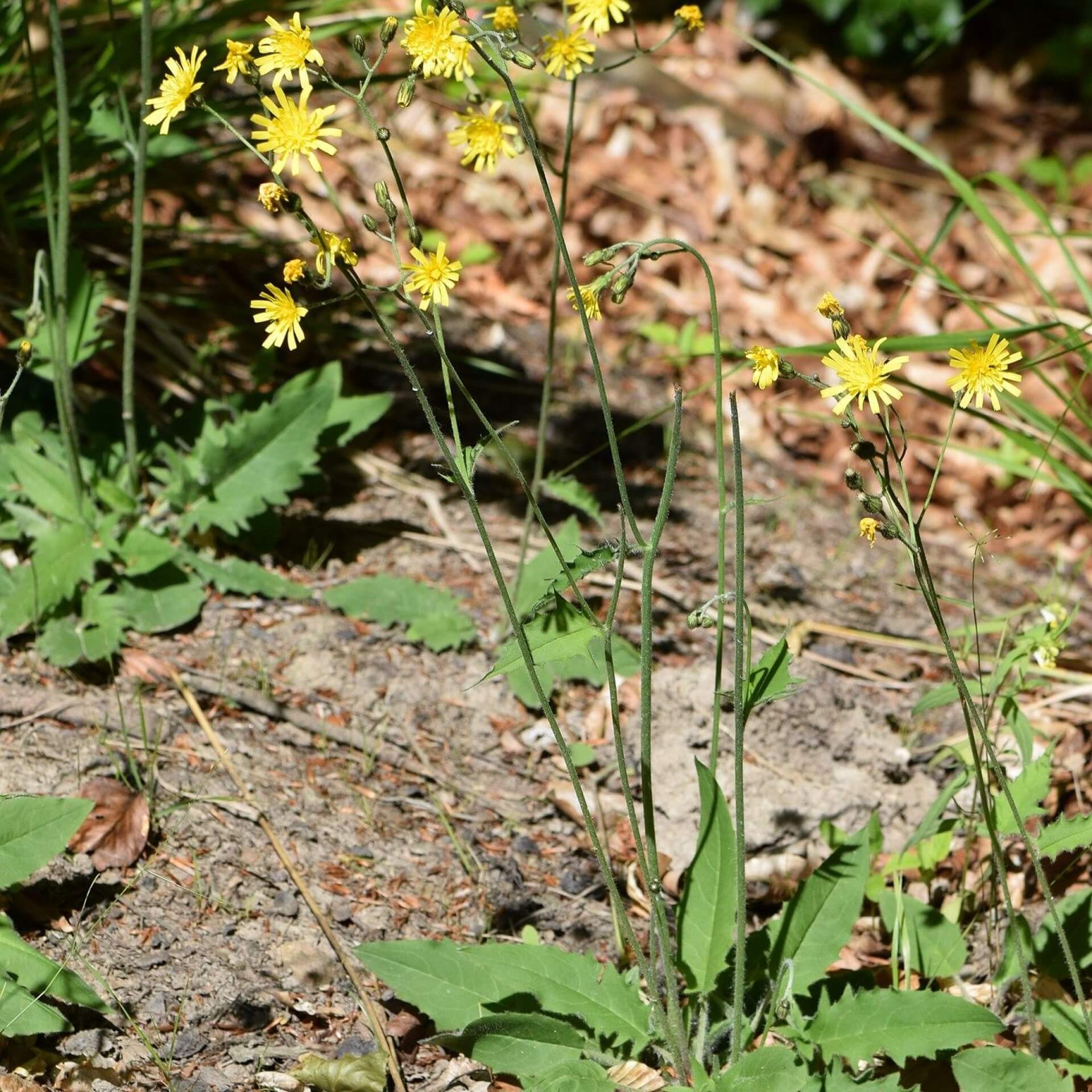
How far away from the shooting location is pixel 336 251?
1448 millimetres

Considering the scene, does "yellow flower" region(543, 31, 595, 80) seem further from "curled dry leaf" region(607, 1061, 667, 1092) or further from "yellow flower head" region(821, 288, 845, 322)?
"curled dry leaf" region(607, 1061, 667, 1092)

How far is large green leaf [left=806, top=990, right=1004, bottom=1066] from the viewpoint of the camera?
1.66 meters

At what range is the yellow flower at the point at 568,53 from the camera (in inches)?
76.6

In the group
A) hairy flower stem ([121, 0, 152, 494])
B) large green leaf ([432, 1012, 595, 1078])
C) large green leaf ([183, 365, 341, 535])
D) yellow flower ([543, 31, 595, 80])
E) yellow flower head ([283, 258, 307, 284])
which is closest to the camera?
yellow flower head ([283, 258, 307, 284])

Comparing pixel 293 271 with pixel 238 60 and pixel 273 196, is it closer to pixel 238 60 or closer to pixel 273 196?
pixel 273 196

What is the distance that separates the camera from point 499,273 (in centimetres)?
451

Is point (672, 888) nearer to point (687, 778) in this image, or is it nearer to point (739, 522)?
point (687, 778)

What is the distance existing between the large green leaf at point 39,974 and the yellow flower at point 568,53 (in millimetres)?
1502

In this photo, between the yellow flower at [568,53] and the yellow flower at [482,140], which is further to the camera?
the yellow flower at [568,53]

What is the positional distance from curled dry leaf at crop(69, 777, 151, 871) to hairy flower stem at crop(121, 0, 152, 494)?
2.70 feet

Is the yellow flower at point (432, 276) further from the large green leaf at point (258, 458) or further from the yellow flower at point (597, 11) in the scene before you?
the large green leaf at point (258, 458)

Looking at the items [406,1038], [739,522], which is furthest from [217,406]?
[739,522]

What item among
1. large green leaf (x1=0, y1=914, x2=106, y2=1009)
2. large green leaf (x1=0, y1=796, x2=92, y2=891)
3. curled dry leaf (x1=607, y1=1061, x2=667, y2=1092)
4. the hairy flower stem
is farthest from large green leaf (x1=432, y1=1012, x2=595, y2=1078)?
the hairy flower stem

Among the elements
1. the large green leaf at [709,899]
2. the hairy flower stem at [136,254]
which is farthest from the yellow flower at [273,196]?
the large green leaf at [709,899]
